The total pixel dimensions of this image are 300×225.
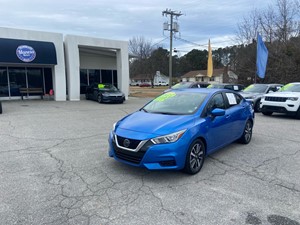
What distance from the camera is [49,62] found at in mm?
17906

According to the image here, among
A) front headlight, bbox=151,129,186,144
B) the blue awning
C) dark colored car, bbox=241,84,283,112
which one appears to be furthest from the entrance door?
front headlight, bbox=151,129,186,144

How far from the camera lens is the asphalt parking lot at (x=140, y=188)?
316 centimetres

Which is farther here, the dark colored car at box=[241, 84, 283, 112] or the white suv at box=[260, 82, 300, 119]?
the dark colored car at box=[241, 84, 283, 112]

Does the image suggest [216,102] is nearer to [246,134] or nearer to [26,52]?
[246,134]

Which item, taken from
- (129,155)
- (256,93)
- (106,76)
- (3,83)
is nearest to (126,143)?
(129,155)

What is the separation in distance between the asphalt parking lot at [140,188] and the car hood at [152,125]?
0.80 metres

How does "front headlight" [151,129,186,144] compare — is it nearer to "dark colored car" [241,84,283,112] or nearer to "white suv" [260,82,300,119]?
"white suv" [260,82,300,119]

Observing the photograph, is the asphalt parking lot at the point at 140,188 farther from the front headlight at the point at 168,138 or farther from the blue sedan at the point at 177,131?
the front headlight at the point at 168,138

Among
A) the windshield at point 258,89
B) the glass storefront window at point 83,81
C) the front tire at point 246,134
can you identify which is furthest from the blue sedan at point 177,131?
the glass storefront window at point 83,81

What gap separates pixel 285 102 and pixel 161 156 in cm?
917

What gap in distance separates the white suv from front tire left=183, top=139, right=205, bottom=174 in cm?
812

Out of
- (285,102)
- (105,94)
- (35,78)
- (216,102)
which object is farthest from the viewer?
(35,78)

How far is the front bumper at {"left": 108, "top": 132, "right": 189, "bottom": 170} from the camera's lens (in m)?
4.01

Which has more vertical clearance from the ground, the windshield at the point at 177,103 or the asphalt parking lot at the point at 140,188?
the windshield at the point at 177,103
